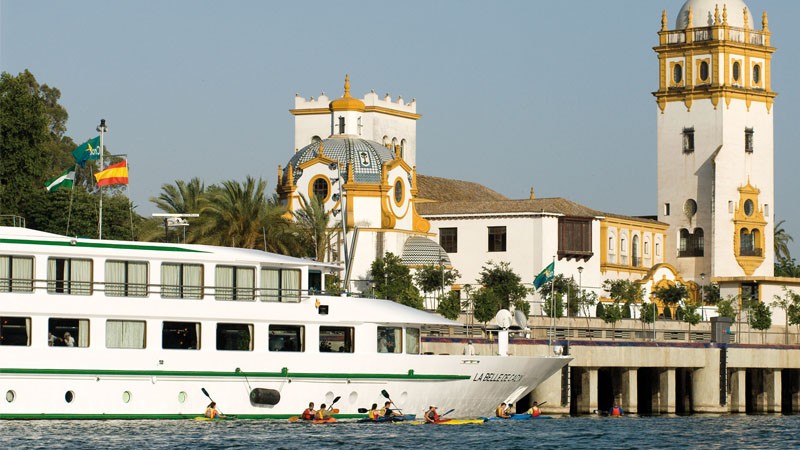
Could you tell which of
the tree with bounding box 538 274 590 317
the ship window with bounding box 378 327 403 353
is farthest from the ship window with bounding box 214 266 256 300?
the tree with bounding box 538 274 590 317

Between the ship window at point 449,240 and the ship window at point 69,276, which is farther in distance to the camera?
the ship window at point 449,240

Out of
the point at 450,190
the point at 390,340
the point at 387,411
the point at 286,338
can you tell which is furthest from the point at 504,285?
the point at 286,338

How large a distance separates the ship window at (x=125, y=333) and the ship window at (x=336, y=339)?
19.0 ft

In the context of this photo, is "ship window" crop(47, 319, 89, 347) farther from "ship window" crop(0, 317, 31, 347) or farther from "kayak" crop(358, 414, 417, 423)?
"kayak" crop(358, 414, 417, 423)

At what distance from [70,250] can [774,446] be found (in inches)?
884

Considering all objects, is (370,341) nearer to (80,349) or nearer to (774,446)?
(80,349)

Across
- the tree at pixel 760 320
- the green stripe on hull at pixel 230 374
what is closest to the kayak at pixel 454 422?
the green stripe on hull at pixel 230 374

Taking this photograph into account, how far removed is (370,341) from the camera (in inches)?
2110

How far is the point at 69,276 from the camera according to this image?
50.3 metres

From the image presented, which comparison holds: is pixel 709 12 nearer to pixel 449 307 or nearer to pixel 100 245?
pixel 449 307

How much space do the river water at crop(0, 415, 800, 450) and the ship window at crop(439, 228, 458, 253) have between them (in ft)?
167

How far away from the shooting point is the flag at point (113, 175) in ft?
191

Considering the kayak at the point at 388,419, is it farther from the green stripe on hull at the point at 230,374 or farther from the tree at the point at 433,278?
the tree at the point at 433,278

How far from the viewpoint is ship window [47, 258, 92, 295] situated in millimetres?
50125
